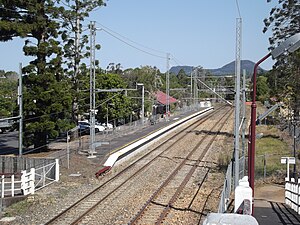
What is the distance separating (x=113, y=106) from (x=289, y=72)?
2087cm

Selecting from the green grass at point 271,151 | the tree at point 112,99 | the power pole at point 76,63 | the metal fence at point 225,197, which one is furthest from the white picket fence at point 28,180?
the tree at point 112,99

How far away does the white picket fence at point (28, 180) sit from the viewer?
1839 centimetres

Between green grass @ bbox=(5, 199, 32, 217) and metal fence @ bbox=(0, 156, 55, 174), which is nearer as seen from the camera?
green grass @ bbox=(5, 199, 32, 217)

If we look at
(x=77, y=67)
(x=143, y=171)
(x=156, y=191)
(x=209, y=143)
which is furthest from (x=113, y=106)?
(x=156, y=191)

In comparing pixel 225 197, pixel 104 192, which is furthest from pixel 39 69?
pixel 225 197

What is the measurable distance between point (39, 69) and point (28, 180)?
1476cm

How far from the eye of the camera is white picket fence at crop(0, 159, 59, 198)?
1839 cm

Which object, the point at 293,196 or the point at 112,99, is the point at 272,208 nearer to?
the point at 293,196

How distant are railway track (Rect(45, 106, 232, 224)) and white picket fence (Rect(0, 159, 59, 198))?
2.35 m

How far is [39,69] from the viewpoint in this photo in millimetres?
32062

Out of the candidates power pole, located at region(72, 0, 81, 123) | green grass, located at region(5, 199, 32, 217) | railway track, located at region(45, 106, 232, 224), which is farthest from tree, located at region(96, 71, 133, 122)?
green grass, located at region(5, 199, 32, 217)

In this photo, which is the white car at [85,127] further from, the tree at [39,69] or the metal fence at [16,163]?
the metal fence at [16,163]

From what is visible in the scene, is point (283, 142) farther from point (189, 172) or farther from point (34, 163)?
point (34, 163)

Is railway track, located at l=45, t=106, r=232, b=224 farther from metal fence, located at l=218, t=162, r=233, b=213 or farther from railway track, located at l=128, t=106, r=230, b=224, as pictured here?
metal fence, located at l=218, t=162, r=233, b=213
